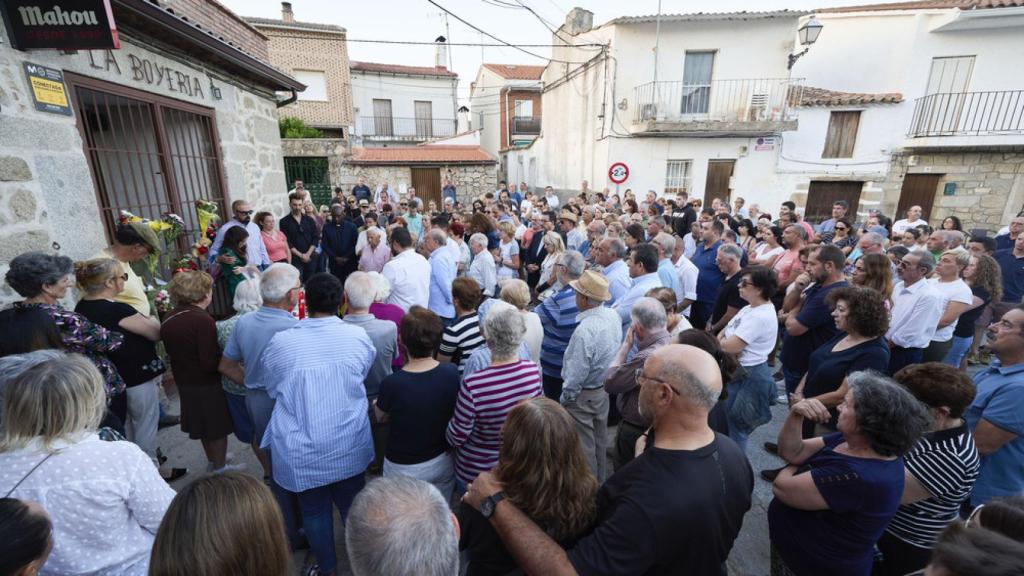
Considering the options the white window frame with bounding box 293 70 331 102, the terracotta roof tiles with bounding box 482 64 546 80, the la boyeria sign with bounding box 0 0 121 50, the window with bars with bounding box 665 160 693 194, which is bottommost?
the window with bars with bounding box 665 160 693 194

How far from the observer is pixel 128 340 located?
2.81 meters

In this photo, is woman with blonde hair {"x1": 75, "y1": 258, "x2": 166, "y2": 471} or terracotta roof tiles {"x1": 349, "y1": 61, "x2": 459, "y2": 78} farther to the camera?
terracotta roof tiles {"x1": 349, "y1": 61, "x2": 459, "y2": 78}

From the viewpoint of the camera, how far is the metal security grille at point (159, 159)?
4.29 meters

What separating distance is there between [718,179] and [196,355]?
14966mm

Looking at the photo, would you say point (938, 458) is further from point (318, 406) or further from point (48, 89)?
point (48, 89)

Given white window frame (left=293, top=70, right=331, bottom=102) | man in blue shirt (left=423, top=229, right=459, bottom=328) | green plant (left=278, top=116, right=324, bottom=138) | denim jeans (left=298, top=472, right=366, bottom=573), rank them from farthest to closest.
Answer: white window frame (left=293, top=70, right=331, bottom=102), green plant (left=278, top=116, right=324, bottom=138), man in blue shirt (left=423, top=229, right=459, bottom=328), denim jeans (left=298, top=472, right=366, bottom=573)

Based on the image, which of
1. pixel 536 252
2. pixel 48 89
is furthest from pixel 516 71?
pixel 48 89

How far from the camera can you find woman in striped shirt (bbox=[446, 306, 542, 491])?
2191mm

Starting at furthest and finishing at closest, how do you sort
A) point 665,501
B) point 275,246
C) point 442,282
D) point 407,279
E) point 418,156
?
point 418,156 < point 275,246 < point 442,282 < point 407,279 < point 665,501

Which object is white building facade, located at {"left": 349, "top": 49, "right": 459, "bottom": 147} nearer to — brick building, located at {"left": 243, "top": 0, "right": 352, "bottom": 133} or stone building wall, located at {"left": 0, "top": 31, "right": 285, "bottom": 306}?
brick building, located at {"left": 243, "top": 0, "right": 352, "bottom": 133}

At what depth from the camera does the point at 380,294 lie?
10.8ft

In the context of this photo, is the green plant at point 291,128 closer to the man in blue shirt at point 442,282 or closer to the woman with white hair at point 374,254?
the woman with white hair at point 374,254

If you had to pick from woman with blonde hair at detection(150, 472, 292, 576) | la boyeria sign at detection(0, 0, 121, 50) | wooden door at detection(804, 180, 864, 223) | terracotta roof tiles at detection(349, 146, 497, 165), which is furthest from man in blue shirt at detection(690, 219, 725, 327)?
terracotta roof tiles at detection(349, 146, 497, 165)

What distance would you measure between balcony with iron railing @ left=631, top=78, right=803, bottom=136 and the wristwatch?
541 inches
